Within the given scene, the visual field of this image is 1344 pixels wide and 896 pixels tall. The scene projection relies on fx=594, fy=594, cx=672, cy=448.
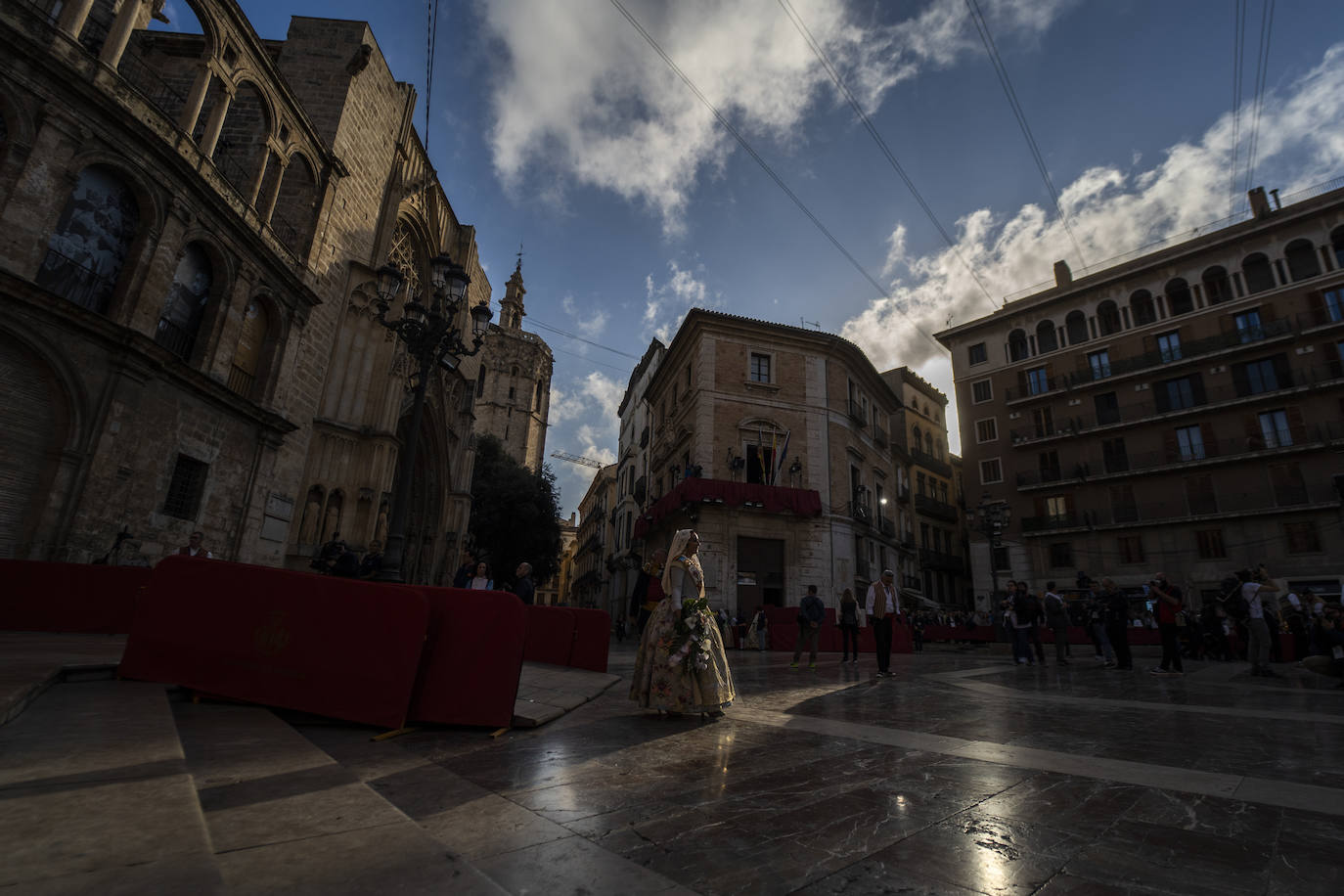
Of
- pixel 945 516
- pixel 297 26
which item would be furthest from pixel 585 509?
pixel 297 26

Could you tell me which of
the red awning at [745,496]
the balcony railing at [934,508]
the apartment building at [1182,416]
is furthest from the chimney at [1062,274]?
the red awning at [745,496]

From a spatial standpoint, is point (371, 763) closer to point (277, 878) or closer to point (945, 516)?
point (277, 878)

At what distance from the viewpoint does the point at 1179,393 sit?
91.1ft

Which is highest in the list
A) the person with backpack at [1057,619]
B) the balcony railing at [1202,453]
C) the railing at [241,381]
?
the balcony railing at [1202,453]

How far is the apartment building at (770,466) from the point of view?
21.5 meters

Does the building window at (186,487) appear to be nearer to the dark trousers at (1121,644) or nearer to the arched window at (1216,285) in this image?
the dark trousers at (1121,644)

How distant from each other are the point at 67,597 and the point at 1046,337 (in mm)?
38597

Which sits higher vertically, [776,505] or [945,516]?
[945,516]

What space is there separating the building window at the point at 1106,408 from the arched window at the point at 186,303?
35.5m

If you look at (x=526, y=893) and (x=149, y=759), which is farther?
(x=149, y=759)

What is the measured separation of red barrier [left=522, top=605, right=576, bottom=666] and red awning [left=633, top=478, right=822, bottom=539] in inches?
459

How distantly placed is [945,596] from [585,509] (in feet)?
139

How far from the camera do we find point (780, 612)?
1875 centimetres

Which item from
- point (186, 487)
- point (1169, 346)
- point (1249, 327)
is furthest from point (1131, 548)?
point (186, 487)
